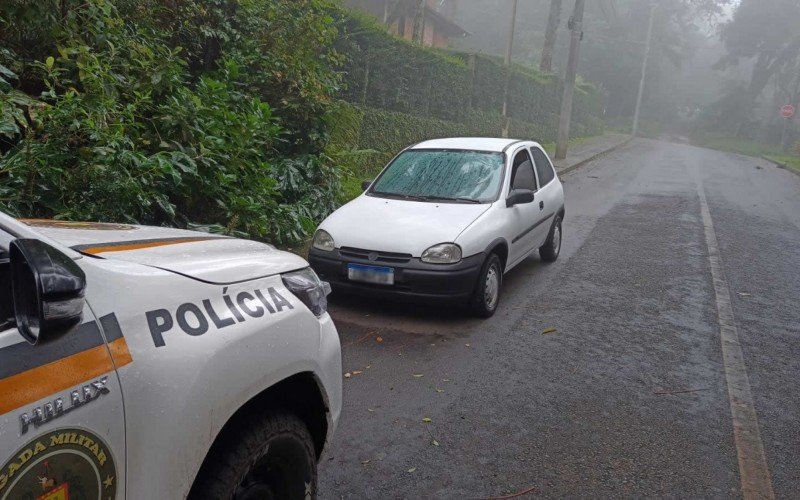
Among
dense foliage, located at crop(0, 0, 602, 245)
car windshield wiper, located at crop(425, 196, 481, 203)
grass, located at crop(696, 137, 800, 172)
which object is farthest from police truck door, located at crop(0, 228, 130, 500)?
grass, located at crop(696, 137, 800, 172)

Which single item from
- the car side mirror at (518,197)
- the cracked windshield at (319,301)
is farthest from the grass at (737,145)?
the car side mirror at (518,197)

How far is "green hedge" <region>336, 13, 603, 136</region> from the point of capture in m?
13.8

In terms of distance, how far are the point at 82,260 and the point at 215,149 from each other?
547 centimetres

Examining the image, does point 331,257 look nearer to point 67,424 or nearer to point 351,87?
point 67,424

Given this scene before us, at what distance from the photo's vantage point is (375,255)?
5.99 metres

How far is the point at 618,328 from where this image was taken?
620 cm

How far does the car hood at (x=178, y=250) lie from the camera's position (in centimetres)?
213

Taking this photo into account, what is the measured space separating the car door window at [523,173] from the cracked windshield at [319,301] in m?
0.06

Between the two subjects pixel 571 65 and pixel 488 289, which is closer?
pixel 488 289

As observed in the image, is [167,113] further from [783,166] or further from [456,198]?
[783,166]

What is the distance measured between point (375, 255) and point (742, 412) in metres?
3.11

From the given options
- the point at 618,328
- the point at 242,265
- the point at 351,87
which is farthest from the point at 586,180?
the point at 242,265

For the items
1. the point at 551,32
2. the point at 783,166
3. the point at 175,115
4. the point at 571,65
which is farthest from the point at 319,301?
the point at 551,32

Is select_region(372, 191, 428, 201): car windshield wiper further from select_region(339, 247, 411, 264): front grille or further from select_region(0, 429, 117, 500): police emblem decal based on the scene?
select_region(0, 429, 117, 500): police emblem decal
